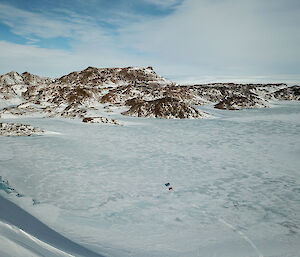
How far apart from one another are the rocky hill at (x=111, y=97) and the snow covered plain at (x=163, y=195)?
9.98 metres

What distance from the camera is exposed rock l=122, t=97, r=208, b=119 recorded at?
75.4ft

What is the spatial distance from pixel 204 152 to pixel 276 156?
2.95m

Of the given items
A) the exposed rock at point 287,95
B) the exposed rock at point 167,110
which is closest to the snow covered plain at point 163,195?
the exposed rock at point 167,110

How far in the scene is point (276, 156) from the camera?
9.54 m

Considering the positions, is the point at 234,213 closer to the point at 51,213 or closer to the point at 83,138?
the point at 51,213

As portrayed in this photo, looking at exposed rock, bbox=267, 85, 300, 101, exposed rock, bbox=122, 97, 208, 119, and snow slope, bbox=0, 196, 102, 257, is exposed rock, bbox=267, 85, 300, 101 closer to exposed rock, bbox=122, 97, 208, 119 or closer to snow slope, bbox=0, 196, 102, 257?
exposed rock, bbox=122, 97, 208, 119

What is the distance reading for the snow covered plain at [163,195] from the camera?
4.19m

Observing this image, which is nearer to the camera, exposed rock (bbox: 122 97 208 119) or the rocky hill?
exposed rock (bbox: 122 97 208 119)

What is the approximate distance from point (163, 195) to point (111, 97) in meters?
28.0

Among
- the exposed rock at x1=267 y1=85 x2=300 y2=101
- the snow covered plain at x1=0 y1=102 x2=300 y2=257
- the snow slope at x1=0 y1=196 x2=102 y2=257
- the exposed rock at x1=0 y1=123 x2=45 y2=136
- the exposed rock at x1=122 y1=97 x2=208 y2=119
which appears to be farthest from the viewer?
the exposed rock at x1=267 y1=85 x2=300 y2=101

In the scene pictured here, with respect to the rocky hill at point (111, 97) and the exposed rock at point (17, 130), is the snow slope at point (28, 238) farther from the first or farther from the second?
the rocky hill at point (111, 97)

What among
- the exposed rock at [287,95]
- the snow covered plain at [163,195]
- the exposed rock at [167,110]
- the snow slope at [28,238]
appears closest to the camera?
the snow slope at [28,238]

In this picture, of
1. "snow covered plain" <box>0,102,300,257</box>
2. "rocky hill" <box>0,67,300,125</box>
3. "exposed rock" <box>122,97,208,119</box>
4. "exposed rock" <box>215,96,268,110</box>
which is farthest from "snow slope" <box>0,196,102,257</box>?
"exposed rock" <box>215,96,268,110</box>

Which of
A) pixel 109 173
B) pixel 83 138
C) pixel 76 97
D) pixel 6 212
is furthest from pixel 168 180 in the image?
pixel 76 97
